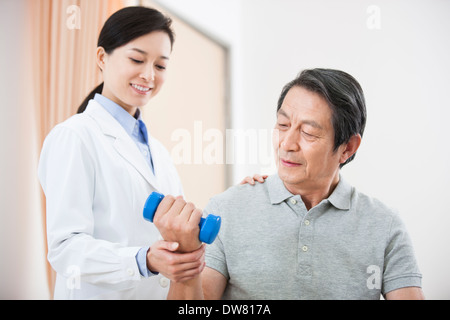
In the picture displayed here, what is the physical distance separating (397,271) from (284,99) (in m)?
0.51

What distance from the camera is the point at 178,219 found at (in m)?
0.74

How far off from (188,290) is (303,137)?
0.46 metres

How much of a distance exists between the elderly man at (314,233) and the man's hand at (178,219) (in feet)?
0.91

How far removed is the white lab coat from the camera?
0.88 m

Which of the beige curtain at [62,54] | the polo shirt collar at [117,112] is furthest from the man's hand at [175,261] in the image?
the beige curtain at [62,54]

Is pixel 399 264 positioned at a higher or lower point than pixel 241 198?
lower

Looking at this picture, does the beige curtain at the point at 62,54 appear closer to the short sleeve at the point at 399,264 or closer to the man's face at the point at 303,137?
the man's face at the point at 303,137

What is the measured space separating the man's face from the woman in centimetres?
34

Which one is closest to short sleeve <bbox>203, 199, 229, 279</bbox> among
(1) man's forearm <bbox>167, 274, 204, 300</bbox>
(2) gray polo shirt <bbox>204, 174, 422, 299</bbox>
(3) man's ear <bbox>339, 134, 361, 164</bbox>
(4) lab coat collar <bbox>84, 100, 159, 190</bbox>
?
(2) gray polo shirt <bbox>204, 174, 422, 299</bbox>

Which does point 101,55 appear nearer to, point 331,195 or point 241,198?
point 241,198

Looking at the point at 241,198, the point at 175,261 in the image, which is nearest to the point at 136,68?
the point at 241,198

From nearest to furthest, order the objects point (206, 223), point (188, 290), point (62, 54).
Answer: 1. point (206, 223)
2. point (188, 290)
3. point (62, 54)
